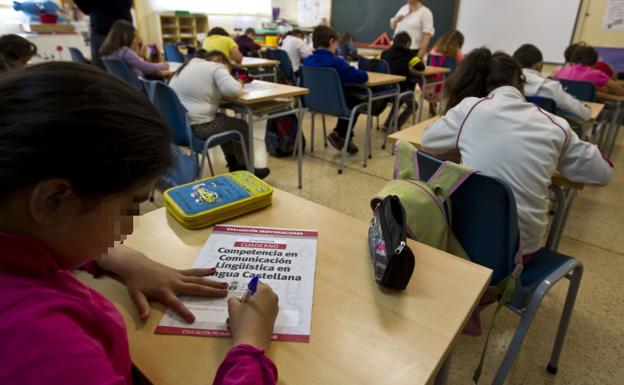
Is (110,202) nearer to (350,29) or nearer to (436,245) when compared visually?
(436,245)

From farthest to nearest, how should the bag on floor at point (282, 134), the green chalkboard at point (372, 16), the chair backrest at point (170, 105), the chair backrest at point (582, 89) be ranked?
the green chalkboard at point (372, 16) → the bag on floor at point (282, 134) → the chair backrest at point (582, 89) → the chair backrest at point (170, 105)

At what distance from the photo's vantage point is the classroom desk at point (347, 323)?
0.56 metres

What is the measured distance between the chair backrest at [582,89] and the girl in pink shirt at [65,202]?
3.42 meters

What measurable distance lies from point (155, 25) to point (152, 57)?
3.40 m

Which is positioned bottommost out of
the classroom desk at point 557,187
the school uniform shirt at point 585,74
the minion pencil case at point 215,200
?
the classroom desk at point 557,187

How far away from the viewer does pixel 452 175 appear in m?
1.03

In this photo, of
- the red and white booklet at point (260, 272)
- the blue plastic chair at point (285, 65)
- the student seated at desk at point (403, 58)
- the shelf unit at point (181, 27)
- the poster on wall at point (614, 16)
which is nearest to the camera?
the red and white booklet at point (260, 272)

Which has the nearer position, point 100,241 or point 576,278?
point 100,241

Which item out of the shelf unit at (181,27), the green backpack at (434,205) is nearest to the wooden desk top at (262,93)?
the green backpack at (434,205)

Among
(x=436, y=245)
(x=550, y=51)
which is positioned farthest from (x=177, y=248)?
→ (x=550, y=51)

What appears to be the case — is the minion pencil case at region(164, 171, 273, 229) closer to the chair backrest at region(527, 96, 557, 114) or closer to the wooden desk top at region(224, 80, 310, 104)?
the wooden desk top at region(224, 80, 310, 104)

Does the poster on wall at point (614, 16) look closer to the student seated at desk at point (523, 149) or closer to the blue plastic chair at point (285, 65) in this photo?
the blue plastic chair at point (285, 65)

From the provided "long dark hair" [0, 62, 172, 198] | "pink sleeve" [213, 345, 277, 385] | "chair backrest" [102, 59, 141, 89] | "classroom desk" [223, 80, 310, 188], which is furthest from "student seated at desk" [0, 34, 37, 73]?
"pink sleeve" [213, 345, 277, 385]

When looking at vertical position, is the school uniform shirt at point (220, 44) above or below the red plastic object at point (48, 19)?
below
